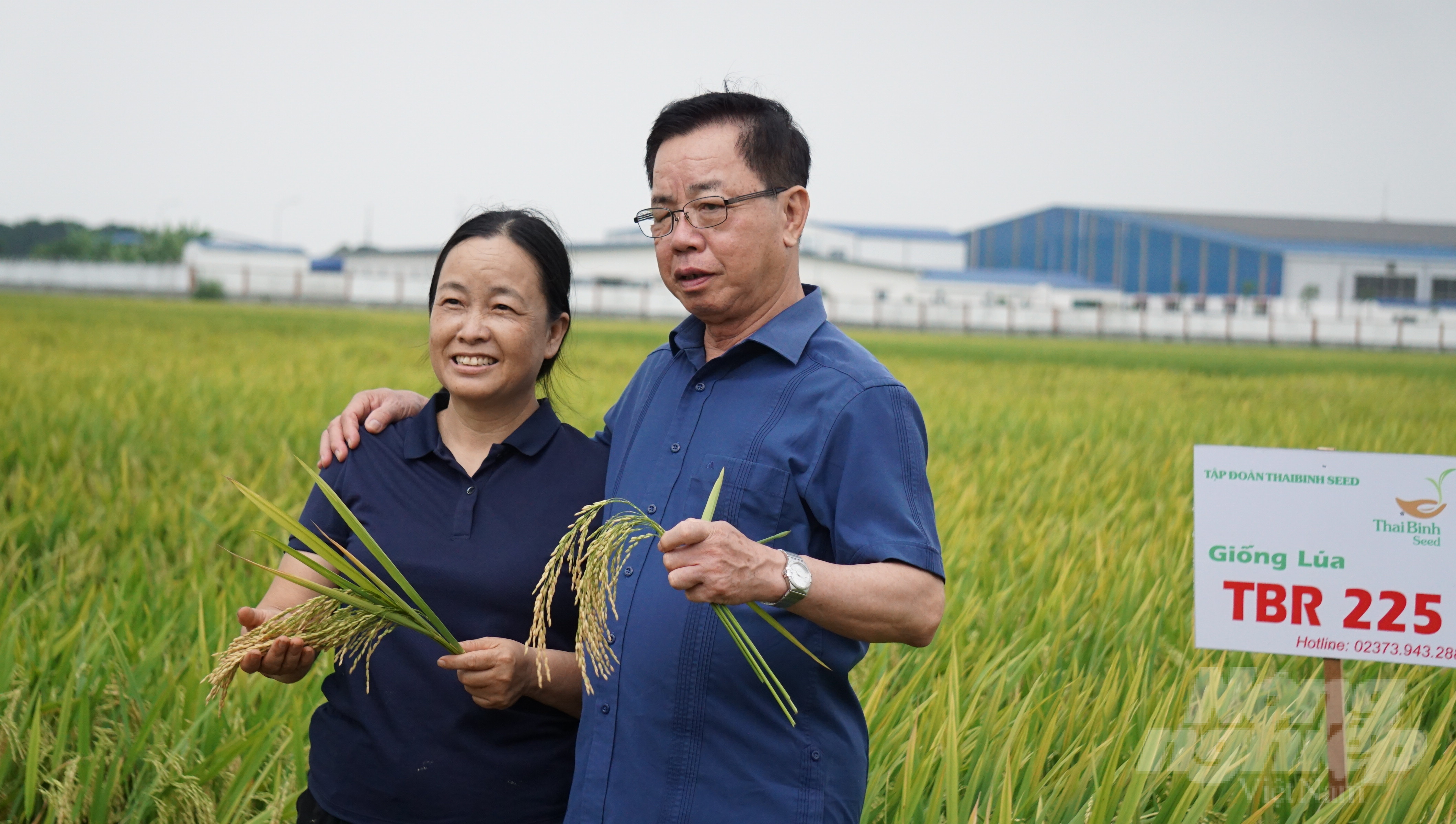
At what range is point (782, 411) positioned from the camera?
1462 mm

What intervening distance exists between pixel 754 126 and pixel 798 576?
0.66 m

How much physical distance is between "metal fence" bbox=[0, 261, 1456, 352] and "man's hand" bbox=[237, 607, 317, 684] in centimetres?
3540

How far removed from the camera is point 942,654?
2.96 m

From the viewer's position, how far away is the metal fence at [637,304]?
36.8 meters

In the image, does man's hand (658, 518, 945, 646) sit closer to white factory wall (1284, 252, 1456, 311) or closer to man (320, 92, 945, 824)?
man (320, 92, 945, 824)

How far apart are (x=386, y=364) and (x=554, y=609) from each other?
34.4 feet

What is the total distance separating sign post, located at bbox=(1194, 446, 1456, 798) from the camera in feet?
7.80

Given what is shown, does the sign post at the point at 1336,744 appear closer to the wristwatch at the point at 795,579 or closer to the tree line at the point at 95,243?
the wristwatch at the point at 795,579

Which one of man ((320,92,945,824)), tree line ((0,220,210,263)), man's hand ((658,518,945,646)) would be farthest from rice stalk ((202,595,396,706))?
tree line ((0,220,210,263))

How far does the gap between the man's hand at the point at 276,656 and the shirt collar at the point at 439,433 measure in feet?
1.02

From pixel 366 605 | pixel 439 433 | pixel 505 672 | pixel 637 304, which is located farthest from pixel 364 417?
pixel 637 304

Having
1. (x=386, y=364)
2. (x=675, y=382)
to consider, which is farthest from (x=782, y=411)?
(x=386, y=364)

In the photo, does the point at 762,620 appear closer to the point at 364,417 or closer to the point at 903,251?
the point at 364,417

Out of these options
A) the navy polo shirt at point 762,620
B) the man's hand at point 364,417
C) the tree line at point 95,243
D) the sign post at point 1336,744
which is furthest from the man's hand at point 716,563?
the tree line at point 95,243
